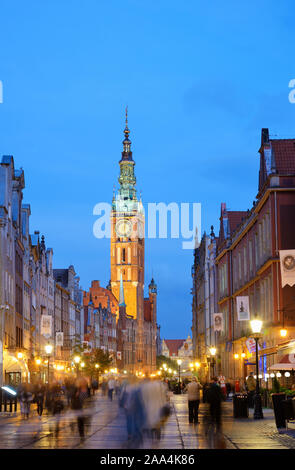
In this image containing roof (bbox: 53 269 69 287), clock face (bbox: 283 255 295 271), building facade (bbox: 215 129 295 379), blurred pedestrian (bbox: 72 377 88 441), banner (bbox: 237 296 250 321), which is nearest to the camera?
blurred pedestrian (bbox: 72 377 88 441)

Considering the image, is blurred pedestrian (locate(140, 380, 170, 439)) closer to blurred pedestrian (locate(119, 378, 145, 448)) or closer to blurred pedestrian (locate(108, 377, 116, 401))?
blurred pedestrian (locate(119, 378, 145, 448))

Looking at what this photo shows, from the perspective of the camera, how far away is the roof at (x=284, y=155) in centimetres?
4866

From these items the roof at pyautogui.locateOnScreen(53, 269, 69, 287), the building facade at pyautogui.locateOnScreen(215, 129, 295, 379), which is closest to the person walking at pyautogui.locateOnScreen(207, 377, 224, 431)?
the building facade at pyautogui.locateOnScreen(215, 129, 295, 379)

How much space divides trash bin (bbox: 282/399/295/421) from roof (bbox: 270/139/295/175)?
22.1 meters

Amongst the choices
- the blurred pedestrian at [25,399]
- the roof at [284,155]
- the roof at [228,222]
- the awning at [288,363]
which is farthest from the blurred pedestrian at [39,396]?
the roof at [228,222]

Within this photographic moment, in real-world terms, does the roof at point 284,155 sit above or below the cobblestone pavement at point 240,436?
above

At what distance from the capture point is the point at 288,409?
27.1 metres

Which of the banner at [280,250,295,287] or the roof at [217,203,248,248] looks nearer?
the banner at [280,250,295,287]

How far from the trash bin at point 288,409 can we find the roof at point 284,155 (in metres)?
22.1

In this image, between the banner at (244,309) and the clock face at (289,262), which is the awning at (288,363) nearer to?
the clock face at (289,262)

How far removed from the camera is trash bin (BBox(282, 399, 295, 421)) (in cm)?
2698

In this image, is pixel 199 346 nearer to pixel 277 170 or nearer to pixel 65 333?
pixel 65 333

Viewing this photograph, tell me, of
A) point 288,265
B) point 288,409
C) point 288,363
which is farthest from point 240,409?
point 288,265

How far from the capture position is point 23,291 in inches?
2849
